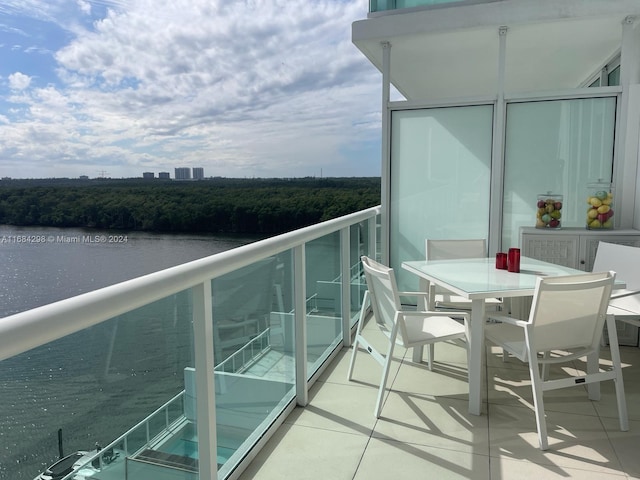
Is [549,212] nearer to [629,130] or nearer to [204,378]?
[629,130]

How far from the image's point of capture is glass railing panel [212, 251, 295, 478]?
2.07 m

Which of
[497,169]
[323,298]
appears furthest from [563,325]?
[497,169]

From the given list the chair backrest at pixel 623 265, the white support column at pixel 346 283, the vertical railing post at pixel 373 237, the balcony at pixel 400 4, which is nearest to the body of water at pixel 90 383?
the white support column at pixel 346 283

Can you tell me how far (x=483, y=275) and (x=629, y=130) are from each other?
7.59 ft

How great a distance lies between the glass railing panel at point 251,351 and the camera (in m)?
2.07

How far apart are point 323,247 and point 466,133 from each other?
221 centimetres

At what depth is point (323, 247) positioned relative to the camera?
3.50 m

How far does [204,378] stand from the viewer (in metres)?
1.88

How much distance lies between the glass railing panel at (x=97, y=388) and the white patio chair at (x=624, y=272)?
2.79 meters

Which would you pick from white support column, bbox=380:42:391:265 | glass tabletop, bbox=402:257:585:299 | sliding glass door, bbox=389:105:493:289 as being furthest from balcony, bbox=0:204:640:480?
sliding glass door, bbox=389:105:493:289

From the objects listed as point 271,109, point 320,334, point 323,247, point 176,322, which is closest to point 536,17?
point 323,247

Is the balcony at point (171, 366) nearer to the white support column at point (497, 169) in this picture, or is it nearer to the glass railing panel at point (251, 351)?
the glass railing panel at point (251, 351)

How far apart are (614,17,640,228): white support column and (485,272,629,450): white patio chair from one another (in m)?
2.10

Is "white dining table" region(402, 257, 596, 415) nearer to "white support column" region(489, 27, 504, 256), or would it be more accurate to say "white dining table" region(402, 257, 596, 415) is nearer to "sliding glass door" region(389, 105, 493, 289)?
"white support column" region(489, 27, 504, 256)
